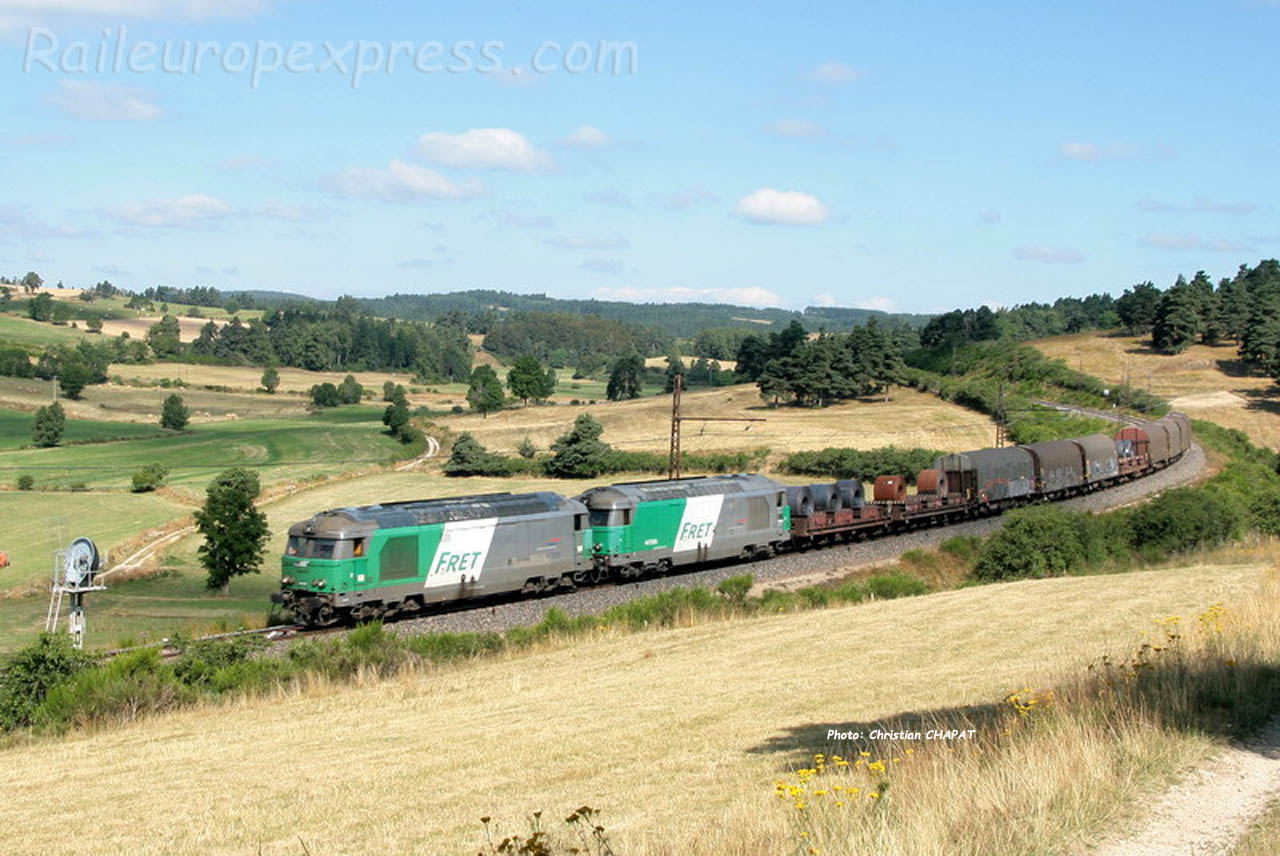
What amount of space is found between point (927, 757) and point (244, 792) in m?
9.99

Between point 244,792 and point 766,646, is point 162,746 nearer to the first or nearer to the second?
point 244,792

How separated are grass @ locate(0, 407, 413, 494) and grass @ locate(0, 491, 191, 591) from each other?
555 cm

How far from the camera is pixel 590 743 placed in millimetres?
18250

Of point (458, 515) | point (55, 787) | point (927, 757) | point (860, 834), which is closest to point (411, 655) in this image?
point (458, 515)

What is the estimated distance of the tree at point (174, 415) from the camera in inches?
5020

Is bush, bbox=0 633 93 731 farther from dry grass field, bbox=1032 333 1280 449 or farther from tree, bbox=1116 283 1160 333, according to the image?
tree, bbox=1116 283 1160 333

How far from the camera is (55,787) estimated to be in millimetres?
18719

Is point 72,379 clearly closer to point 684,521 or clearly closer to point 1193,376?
point 684,521

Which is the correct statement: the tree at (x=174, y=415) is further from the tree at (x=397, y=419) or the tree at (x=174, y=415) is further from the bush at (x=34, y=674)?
the bush at (x=34, y=674)

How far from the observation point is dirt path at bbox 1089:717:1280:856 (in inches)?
389

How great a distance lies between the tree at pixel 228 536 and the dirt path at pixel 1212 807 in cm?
5488

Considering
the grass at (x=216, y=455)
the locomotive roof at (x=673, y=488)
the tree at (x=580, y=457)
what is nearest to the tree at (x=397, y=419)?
the grass at (x=216, y=455)

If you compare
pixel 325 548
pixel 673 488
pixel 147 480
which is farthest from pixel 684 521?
pixel 147 480

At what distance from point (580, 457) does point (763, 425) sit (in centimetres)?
2674
